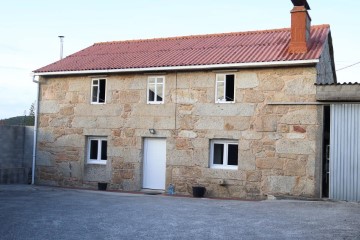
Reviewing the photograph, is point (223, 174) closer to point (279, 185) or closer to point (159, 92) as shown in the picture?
point (279, 185)

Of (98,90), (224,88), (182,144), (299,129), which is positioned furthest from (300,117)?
(98,90)

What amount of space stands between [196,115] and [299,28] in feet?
15.1

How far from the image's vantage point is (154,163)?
17375 mm

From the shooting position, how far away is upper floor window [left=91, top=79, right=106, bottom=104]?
1848cm

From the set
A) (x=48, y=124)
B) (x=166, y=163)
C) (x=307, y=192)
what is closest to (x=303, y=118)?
(x=307, y=192)

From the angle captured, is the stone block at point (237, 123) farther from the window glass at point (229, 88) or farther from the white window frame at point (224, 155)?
the window glass at point (229, 88)

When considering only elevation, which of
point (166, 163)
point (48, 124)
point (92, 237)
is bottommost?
point (92, 237)

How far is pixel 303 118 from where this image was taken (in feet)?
48.6

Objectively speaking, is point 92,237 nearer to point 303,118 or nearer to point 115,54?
point 303,118

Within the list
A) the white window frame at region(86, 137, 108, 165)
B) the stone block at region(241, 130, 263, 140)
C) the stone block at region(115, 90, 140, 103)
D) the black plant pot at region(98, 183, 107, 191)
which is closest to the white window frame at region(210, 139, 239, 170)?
the stone block at region(241, 130, 263, 140)

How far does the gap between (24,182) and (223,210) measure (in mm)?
10587

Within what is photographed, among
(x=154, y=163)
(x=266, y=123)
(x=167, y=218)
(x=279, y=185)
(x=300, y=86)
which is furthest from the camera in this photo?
(x=154, y=163)

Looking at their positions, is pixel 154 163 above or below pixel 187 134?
below

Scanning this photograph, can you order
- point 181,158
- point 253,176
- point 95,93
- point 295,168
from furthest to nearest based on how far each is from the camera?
point 95,93, point 181,158, point 253,176, point 295,168
